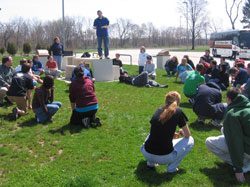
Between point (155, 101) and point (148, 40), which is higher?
point (148, 40)

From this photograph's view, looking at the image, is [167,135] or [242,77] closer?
[167,135]

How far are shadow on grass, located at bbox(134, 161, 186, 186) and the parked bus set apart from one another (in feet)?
87.9

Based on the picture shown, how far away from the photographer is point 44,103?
6230mm

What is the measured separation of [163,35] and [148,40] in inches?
214

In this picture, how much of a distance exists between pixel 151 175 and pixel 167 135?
67 centimetres

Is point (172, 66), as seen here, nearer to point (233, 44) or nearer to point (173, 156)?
point (173, 156)

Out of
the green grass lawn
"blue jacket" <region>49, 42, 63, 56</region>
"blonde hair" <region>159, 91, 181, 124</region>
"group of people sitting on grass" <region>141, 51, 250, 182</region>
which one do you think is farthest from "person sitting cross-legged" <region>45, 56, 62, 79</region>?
"blonde hair" <region>159, 91, 181, 124</region>

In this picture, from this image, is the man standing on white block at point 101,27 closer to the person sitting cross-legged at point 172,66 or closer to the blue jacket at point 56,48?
the blue jacket at point 56,48

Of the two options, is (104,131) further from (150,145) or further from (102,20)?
(102,20)

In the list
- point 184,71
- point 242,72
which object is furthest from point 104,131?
point 184,71

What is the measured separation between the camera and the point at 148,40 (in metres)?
94.2

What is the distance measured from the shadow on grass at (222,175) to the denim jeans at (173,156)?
0.47 meters

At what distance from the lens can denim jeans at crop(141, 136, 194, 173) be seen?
3.93 meters

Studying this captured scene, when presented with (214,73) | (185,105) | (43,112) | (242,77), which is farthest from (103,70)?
(43,112)
